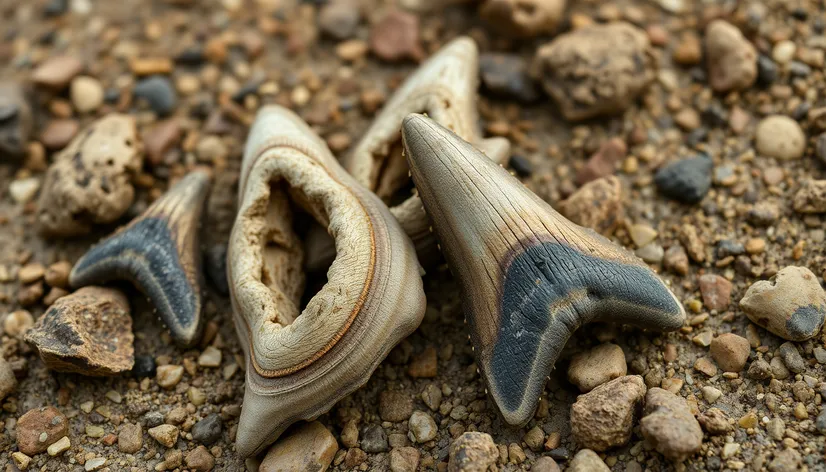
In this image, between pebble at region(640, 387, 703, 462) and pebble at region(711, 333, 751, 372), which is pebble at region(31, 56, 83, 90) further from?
pebble at region(711, 333, 751, 372)

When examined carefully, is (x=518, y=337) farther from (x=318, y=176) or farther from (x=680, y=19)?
(x=680, y=19)

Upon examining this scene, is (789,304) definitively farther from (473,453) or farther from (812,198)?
(473,453)

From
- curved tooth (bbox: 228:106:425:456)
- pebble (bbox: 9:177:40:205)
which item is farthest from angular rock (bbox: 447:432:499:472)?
pebble (bbox: 9:177:40:205)

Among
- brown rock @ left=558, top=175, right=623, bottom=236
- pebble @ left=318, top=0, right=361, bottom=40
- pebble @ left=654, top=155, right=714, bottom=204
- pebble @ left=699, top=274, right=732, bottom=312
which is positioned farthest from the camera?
pebble @ left=318, top=0, right=361, bottom=40

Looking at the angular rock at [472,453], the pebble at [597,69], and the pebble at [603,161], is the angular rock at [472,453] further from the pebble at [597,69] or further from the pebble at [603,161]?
the pebble at [597,69]

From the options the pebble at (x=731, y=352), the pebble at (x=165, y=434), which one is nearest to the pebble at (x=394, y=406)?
the pebble at (x=165, y=434)

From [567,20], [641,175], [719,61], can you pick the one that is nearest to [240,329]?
[641,175]
